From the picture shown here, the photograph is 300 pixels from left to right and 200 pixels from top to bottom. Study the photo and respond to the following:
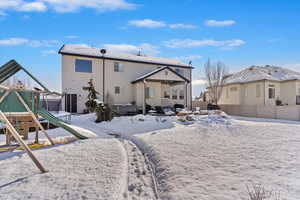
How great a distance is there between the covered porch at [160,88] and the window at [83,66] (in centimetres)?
490

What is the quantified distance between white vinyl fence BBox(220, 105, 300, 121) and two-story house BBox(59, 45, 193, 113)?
5.79 metres

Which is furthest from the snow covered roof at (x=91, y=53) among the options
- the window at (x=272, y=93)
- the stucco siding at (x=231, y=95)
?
the window at (x=272, y=93)

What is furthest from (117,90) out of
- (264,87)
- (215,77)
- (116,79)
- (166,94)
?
(264,87)

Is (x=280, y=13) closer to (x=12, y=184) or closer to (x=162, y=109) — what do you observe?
(x=162, y=109)

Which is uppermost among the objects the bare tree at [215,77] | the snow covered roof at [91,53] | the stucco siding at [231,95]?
the snow covered roof at [91,53]

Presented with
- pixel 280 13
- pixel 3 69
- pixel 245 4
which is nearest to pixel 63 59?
pixel 3 69

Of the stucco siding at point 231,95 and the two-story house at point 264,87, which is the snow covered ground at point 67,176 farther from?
the stucco siding at point 231,95

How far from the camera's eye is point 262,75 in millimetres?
22438

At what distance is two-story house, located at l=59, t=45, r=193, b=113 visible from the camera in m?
18.1

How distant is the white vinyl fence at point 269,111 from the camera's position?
17.6 meters

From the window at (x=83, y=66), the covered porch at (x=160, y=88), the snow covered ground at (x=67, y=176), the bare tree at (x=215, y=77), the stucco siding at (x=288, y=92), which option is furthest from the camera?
the bare tree at (x=215, y=77)

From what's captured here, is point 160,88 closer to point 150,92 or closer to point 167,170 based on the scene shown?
point 150,92

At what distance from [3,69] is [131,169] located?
6.96m

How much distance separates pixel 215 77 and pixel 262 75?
5.42m
